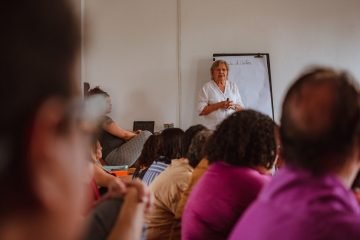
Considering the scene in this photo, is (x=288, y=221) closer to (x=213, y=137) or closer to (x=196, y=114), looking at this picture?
(x=213, y=137)

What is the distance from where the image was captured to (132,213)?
1.01 metres

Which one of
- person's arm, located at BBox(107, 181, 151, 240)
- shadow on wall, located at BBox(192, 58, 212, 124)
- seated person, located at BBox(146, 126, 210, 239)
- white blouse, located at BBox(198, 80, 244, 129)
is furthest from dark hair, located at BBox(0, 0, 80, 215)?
shadow on wall, located at BBox(192, 58, 212, 124)

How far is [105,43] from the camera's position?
596 cm

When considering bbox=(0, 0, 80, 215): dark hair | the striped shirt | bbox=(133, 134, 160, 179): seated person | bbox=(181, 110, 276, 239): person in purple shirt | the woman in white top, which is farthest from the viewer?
the woman in white top

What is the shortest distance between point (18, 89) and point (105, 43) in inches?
226

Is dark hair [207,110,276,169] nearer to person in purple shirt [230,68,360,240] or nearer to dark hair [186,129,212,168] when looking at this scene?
dark hair [186,129,212,168]

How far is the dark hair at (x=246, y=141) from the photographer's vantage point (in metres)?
1.84

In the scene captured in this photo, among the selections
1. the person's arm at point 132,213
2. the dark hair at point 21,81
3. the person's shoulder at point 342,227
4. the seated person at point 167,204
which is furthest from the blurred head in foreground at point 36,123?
the seated person at point 167,204

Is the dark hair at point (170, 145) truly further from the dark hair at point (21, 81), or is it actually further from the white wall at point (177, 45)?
the white wall at point (177, 45)

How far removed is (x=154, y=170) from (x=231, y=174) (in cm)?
104

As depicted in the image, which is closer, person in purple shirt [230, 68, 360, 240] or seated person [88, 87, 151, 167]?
person in purple shirt [230, 68, 360, 240]

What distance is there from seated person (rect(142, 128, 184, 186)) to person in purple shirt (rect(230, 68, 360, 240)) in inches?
64.2

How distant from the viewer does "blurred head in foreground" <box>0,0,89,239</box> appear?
35cm

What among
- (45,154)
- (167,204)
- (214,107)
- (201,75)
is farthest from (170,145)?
(201,75)
